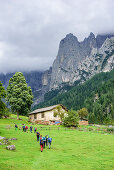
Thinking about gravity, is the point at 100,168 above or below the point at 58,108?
below

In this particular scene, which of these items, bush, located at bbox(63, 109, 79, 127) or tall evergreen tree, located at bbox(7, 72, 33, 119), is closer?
bush, located at bbox(63, 109, 79, 127)

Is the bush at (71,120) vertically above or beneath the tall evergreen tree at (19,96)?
beneath

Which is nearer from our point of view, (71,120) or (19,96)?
(71,120)

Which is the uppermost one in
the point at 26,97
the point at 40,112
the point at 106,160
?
the point at 26,97

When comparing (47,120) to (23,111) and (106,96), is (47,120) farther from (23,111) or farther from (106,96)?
(106,96)

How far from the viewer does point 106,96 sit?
185m

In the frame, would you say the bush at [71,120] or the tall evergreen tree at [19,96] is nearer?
the bush at [71,120]

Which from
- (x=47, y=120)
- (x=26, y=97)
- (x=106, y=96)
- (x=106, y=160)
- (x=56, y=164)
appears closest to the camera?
(x=56, y=164)

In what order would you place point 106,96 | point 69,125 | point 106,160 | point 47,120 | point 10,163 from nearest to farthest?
point 10,163 → point 106,160 → point 69,125 → point 47,120 → point 106,96

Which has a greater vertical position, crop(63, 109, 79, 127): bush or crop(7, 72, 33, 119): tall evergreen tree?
crop(7, 72, 33, 119): tall evergreen tree

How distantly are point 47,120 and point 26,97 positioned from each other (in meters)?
13.9

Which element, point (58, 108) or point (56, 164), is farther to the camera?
point (58, 108)

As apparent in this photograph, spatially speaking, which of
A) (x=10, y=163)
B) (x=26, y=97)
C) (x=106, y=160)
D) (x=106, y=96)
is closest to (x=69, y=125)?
(x=26, y=97)

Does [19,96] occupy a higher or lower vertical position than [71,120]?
higher
